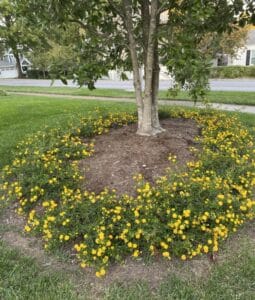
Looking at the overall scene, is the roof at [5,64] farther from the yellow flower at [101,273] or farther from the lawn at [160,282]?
the yellow flower at [101,273]

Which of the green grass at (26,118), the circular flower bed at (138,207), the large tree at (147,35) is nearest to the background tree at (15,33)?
the large tree at (147,35)

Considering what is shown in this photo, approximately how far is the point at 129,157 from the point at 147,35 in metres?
1.91

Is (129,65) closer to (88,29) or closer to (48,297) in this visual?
(88,29)

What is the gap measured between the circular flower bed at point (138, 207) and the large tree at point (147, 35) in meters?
1.02

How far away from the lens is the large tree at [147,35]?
4.07 metres

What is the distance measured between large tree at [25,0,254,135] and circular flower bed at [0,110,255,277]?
1.02 meters

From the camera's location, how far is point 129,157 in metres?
4.31

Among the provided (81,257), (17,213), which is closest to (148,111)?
(17,213)

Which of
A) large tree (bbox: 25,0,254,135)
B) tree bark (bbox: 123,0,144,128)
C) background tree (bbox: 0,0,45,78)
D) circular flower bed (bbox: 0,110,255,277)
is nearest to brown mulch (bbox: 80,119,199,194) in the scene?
circular flower bed (bbox: 0,110,255,277)

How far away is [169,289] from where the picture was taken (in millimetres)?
2580

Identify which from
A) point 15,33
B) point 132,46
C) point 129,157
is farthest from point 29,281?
point 15,33

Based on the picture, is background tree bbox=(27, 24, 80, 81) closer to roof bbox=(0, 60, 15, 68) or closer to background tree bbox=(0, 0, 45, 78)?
background tree bbox=(0, 0, 45, 78)

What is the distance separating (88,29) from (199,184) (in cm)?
A: 288

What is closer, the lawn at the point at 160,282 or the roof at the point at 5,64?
the lawn at the point at 160,282
